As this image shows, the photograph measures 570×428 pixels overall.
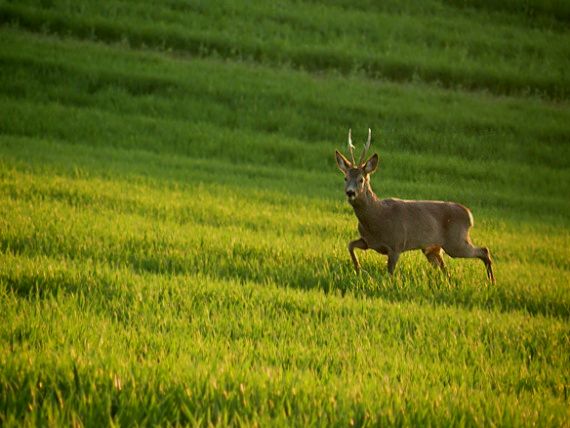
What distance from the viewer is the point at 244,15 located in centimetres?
3012

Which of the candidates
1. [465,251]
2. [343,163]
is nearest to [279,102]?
[465,251]

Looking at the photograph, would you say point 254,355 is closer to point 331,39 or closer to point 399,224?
point 399,224

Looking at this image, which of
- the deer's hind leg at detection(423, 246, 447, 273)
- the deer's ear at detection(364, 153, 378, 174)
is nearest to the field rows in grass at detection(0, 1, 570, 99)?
the deer's hind leg at detection(423, 246, 447, 273)

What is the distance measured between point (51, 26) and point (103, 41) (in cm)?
188

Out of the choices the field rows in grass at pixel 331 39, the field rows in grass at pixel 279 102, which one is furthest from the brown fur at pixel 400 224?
the field rows in grass at pixel 331 39

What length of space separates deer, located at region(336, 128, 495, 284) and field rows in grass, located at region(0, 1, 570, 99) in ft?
60.3

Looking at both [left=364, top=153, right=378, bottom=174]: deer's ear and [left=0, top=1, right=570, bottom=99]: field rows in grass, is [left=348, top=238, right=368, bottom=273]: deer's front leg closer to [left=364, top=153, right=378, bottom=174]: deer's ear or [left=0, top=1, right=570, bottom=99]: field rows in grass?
[left=364, top=153, right=378, bottom=174]: deer's ear

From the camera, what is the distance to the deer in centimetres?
846

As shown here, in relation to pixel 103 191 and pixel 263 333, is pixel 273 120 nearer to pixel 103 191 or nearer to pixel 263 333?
pixel 103 191

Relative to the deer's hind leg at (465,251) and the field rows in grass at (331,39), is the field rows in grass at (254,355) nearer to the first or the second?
the deer's hind leg at (465,251)

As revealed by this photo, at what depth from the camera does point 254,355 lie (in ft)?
17.8

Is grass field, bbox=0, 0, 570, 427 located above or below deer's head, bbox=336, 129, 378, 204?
below

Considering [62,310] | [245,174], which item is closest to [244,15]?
[245,174]

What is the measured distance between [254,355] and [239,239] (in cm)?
481
